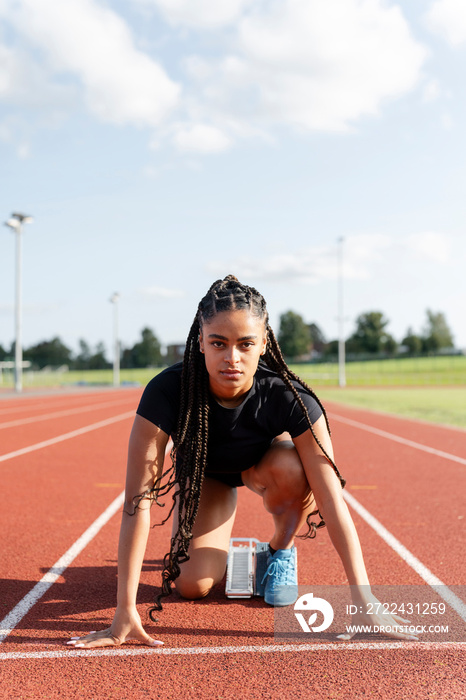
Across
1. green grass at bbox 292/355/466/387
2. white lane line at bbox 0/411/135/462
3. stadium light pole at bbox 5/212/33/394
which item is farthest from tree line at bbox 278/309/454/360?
white lane line at bbox 0/411/135/462

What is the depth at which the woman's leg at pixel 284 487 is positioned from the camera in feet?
10.8

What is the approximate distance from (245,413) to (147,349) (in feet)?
303

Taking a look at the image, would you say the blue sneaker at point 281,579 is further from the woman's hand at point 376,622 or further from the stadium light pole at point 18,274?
the stadium light pole at point 18,274

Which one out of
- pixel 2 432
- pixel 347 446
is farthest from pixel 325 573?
pixel 2 432

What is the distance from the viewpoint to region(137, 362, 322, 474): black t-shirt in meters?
3.06

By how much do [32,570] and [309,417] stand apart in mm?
2115

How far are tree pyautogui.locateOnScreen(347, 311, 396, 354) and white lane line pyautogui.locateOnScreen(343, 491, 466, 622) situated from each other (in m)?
99.0

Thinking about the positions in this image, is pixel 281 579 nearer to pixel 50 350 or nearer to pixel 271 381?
pixel 271 381

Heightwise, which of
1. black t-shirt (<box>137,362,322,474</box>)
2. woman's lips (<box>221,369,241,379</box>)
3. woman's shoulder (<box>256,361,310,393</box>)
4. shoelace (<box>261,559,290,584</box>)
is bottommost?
shoelace (<box>261,559,290,584</box>)

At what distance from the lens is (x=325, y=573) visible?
12.7ft

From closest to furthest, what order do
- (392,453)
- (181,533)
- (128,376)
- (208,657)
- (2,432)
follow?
(208,657), (181,533), (392,453), (2,432), (128,376)

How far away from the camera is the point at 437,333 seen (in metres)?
113

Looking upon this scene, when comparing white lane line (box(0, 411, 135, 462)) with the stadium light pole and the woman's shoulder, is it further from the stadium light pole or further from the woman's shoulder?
the stadium light pole

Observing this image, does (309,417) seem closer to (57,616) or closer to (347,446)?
(57,616)
